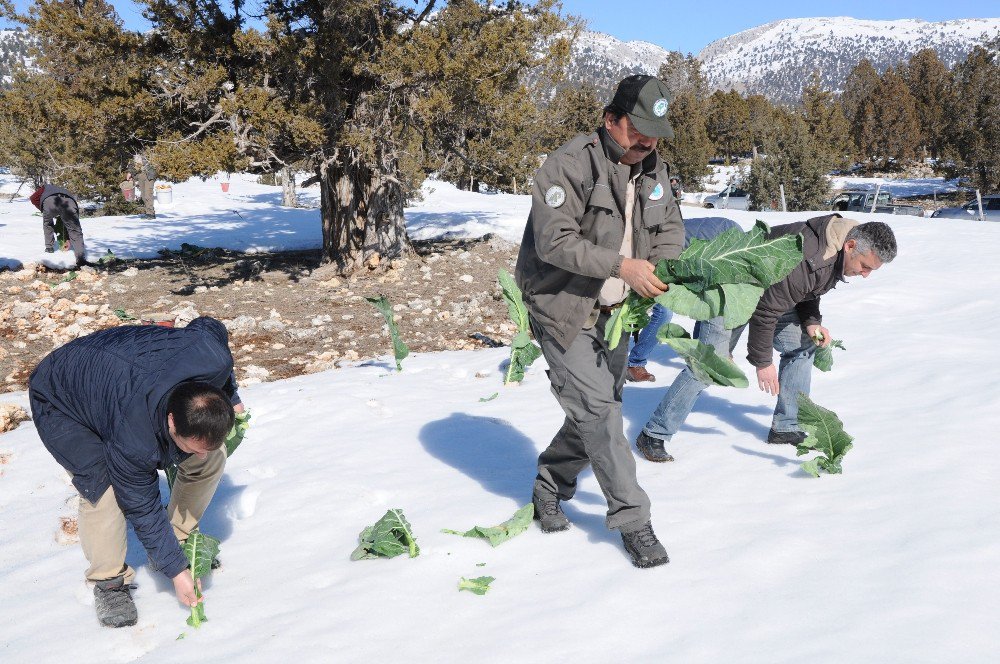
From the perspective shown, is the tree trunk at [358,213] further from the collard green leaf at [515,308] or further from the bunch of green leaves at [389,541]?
the bunch of green leaves at [389,541]

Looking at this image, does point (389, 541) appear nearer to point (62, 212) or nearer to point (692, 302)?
point (692, 302)

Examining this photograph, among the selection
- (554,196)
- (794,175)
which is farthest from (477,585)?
(794,175)

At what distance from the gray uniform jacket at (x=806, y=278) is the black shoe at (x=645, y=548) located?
1.36 metres

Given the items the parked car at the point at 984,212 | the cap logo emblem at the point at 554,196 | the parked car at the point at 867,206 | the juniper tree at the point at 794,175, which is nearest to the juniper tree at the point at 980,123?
the juniper tree at the point at 794,175

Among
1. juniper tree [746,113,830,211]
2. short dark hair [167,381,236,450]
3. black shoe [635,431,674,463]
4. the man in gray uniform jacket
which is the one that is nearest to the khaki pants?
short dark hair [167,381,236,450]

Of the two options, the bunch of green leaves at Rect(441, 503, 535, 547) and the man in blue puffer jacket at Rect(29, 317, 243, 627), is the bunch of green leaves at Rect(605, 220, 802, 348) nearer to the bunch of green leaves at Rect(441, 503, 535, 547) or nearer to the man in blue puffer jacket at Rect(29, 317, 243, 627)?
the bunch of green leaves at Rect(441, 503, 535, 547)

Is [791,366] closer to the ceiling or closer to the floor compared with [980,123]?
closer to the floor

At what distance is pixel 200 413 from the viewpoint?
8.76ft

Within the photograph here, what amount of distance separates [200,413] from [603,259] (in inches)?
62.1

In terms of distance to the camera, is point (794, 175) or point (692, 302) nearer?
point (692, 302)

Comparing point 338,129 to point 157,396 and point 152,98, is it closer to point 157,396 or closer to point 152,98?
point 152,98

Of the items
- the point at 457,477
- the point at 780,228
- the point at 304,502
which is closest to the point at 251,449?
the point at 304,502

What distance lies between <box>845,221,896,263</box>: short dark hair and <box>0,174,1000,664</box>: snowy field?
1153mm

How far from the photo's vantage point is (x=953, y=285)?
30.1 feet
